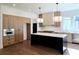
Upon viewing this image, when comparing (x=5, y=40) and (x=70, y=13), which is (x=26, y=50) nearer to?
(x=5, y=40)

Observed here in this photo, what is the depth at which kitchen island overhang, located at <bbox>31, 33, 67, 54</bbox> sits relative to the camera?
264 centimetres

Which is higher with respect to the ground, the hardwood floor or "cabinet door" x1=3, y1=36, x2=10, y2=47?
"cabinet door" x1=3, y1=36, x2=10, y2=47

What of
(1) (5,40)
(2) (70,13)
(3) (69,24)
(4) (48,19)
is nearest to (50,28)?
(4) (48,19)

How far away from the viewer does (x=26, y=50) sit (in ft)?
8.48

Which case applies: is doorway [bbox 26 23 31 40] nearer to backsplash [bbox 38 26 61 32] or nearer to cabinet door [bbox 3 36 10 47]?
backsplash [bbox 38 26 61 32]

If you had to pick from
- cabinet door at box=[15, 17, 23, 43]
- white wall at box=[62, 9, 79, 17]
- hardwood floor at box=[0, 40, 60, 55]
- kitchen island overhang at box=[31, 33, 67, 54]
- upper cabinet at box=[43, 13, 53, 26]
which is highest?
white wall at box=[62, 9, 79, 17]

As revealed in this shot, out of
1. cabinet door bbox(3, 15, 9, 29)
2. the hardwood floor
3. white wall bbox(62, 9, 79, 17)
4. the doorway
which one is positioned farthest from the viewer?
cabinet door bbox(3, 15, 9, 29)

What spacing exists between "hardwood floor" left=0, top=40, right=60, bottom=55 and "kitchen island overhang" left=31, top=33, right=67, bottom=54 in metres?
0.15

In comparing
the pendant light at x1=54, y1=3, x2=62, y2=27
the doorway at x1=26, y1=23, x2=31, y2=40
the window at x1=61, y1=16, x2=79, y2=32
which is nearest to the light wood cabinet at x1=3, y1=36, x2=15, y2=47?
the doorway at x1=26, y1=23, x2=31, y2=40

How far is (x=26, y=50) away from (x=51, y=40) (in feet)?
2.70

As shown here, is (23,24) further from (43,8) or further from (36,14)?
(43,8)

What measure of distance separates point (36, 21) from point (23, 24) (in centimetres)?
43
